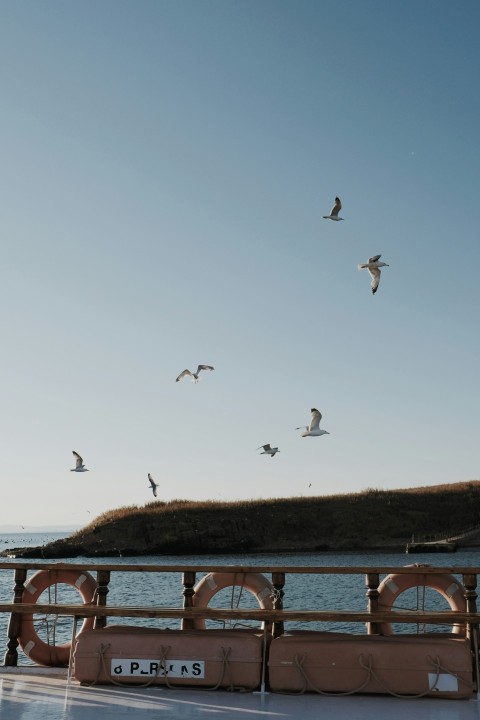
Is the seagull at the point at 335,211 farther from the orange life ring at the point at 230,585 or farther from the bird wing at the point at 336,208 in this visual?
the orange life ring at the point at 230,585

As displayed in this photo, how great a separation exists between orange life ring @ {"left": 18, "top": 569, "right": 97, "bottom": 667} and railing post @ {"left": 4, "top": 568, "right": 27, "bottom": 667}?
0.05 metres

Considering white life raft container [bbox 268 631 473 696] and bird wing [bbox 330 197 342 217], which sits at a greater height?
bird wing [bbox 330 197 342 217]

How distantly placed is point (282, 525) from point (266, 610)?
11276 centimetres

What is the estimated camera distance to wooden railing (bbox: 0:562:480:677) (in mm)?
7926

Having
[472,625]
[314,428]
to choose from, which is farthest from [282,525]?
[472,625]

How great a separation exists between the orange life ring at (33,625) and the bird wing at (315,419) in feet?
52.7

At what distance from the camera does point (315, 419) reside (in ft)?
82.6

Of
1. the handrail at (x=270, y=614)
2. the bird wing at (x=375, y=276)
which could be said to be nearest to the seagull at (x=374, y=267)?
the bird wing at (x=375, y=276)

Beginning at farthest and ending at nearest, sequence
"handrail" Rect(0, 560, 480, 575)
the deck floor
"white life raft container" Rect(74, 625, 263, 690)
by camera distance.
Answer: "handrail" Rect(0, 560, 480, 575) < "white life raft container" Rect(74, 625, 263, 690) < the deck floor

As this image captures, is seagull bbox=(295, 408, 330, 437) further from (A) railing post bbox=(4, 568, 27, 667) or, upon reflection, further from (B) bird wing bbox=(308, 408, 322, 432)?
(A) railing post bbox=(4, 568, 27, 667)

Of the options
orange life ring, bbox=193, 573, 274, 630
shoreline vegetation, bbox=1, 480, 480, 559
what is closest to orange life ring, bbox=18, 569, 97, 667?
orange life ring, bbox=193, 573, 274, 630

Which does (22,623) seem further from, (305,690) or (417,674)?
(417,674)

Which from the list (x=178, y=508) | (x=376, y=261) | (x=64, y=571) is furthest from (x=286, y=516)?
(x=64, y=571)

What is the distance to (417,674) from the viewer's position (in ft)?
24.9
